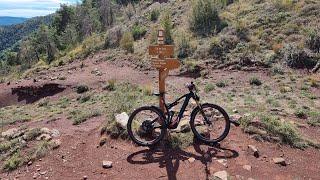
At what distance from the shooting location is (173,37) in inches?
693

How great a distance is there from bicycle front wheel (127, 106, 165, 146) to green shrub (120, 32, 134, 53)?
1196cm

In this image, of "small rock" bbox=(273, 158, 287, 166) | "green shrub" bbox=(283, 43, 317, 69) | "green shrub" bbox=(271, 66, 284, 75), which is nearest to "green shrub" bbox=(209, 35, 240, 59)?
"green shrub" bbox=(283, 43, 317, 69)

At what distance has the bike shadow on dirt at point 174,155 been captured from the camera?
237 inches

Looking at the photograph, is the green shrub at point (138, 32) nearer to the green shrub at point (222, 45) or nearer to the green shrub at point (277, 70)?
the green shrub at point (222, 45)

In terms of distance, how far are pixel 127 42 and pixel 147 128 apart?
1276 centimetres

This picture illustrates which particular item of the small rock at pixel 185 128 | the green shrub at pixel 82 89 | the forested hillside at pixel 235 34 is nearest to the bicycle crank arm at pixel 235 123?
the small rock at pixel 185 128

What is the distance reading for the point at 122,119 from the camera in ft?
23.0

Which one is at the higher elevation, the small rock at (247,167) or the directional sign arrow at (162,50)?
the directional sign arrow at (162,50)

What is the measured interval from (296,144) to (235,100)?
3163 millimetres

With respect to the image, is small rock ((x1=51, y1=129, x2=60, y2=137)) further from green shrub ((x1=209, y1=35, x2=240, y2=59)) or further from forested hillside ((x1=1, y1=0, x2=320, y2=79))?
green shrub ((x1=209, y1=35, x2=240, y2=59))

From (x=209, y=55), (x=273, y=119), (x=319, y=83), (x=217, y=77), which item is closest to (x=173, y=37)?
(x=209, y=55)

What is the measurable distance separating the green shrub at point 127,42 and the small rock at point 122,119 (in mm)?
11533

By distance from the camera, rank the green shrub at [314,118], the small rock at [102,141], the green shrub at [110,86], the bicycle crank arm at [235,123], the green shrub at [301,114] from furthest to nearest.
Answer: the green shrub at [110,86]
the green shrub at [301,114]
the green shrub at [314,118]
the bicycle crank arm at [235,123]
the small rock at [102,141]

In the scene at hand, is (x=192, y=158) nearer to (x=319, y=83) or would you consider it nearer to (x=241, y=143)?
(x=241, y=143)
